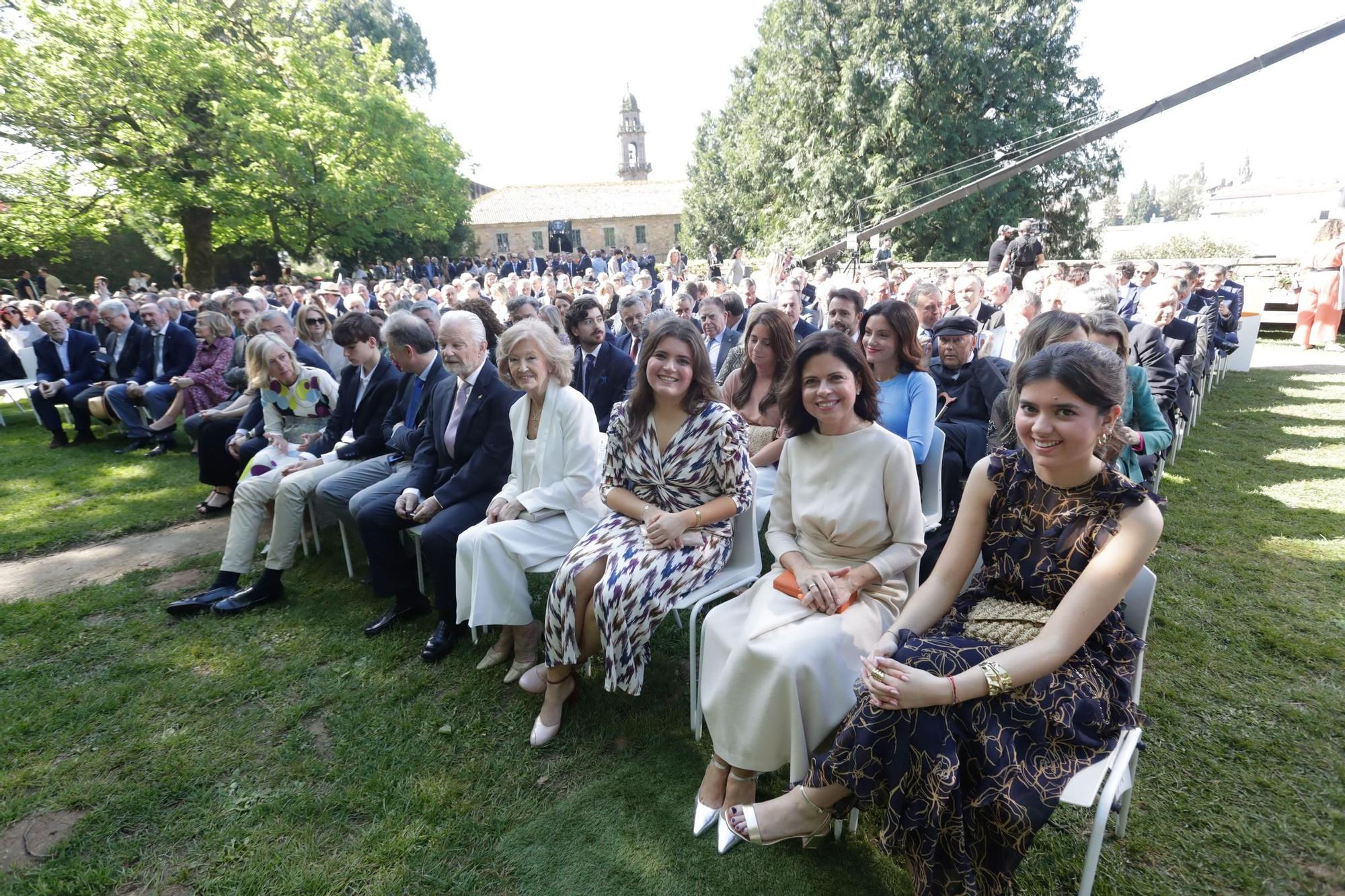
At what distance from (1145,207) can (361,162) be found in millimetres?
117976

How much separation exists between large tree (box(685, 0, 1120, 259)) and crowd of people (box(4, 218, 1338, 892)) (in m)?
19.3

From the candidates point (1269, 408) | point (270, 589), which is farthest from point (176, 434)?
point (1269, 408)

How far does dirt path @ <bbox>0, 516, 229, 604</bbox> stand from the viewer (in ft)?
14.2

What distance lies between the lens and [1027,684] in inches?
67.4

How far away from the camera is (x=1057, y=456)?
1779 mm

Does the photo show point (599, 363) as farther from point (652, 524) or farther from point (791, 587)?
point (791, 587)

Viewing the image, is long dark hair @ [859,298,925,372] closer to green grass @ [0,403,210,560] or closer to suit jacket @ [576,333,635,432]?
suit jacket @ [576,333,635,432]

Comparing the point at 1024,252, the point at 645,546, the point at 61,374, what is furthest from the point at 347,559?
the point at 1024,252

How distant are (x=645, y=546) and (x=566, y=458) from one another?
74cm

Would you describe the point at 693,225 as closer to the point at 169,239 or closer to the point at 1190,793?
the point at 169,239

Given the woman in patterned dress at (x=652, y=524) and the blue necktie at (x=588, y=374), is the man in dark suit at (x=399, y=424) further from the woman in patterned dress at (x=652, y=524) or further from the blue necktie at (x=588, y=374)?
the woman in patterned dress at (x=652, y=524)

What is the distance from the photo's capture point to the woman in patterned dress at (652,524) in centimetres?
265

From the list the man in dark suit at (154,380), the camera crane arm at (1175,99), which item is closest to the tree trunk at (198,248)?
the man in dark suit at (154,380)

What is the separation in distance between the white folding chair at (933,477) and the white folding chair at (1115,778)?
1.29 metres
